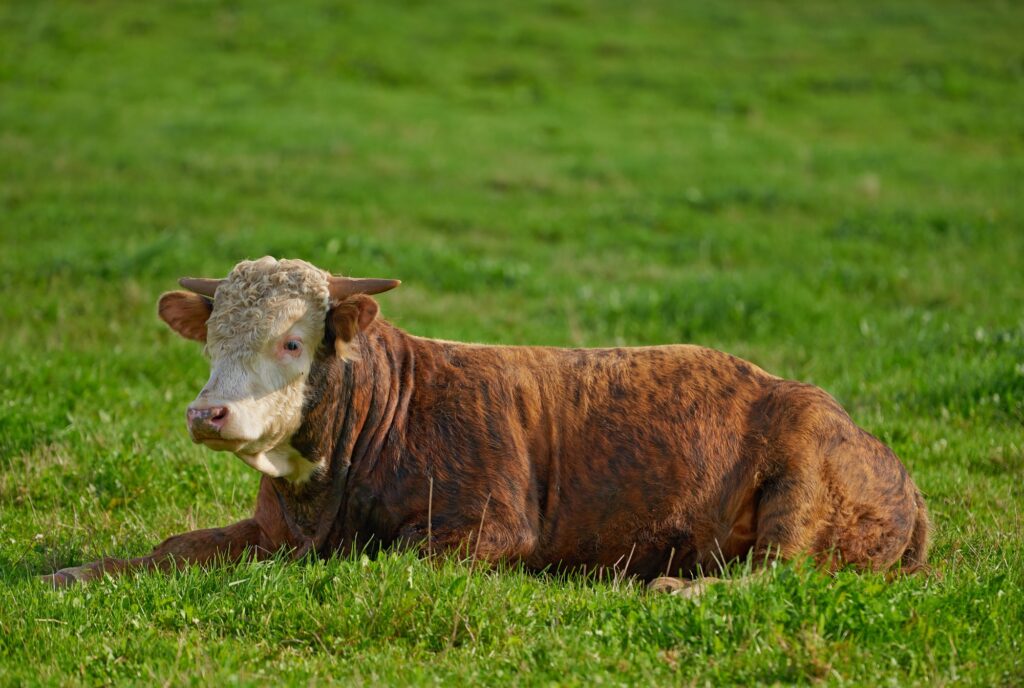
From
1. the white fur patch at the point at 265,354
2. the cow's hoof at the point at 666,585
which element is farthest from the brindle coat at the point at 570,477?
the cow's hoof at the point at 666,585

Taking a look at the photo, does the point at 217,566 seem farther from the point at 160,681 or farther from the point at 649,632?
the point at 649,632

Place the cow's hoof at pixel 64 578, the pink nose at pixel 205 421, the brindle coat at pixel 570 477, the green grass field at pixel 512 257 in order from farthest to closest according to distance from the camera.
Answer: the brindle coat at pixel 570 477 < the cow's hoof at pixel 64 578 < the pink nose at pixel 205 421 < the green grass field at pixel 512 257

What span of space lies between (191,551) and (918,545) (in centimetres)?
403

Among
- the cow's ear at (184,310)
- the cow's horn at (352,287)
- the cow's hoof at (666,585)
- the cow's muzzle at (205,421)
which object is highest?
the cow's horn at (352,287)

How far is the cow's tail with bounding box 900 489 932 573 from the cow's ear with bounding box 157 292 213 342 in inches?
159

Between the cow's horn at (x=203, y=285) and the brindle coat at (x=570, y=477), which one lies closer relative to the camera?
the brindle coat at (x=570, y=477)

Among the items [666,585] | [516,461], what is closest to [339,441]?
[516,461]

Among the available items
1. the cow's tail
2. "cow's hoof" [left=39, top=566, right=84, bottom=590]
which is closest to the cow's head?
"cow's hoof" [left=39, top=566, right=84, bottom=590]

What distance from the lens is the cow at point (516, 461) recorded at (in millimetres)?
6297

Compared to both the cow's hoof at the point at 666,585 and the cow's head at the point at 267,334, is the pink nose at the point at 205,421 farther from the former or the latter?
the cow's hoof at the point at 666,585

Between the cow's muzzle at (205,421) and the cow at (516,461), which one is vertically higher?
the cow's muzzle at (205,421)

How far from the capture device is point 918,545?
672cm

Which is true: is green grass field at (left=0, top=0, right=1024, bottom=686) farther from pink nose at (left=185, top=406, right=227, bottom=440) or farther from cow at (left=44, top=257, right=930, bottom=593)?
pink nose at (left=185, top=406, right=227, bottom=440)

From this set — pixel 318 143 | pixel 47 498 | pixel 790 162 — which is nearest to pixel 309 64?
pixel 318 143
